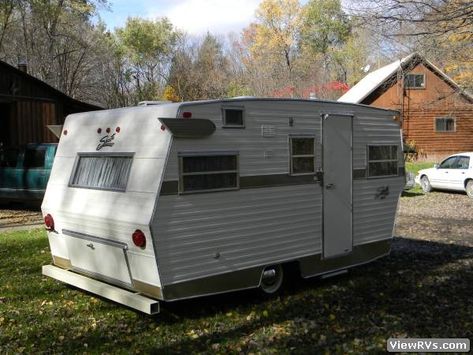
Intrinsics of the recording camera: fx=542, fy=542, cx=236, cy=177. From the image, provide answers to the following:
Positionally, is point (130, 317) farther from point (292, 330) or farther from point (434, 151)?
point (434, 151)

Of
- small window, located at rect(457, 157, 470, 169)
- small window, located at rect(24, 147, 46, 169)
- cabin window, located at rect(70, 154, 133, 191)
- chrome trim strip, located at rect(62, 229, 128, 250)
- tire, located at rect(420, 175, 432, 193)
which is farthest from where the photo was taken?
tire, located at rect(420, 175, 432, 193)

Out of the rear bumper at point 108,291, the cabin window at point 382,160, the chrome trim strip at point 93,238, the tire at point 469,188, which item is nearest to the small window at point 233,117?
the chrome trim strip at point 93,238

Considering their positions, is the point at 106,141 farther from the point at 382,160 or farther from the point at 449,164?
the point at 449,164

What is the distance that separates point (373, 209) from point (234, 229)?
2524mm

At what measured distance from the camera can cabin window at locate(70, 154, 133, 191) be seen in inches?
225

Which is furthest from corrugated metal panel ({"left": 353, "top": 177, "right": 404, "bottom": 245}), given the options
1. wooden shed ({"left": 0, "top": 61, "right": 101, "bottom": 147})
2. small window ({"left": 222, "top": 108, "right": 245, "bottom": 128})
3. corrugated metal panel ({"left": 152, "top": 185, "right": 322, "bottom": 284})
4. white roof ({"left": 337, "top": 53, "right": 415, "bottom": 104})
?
white roof ({"left": 337, "top": 53, "right": 415, "bottom": 104})

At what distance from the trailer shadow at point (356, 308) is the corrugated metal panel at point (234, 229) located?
1.92 ft

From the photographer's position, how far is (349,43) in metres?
54.8

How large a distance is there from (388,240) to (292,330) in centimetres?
297

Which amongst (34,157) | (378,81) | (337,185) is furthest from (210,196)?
(378,81)

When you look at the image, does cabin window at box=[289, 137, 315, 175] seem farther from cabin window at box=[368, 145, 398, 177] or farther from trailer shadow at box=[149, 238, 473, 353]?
trailer shadow at box=[149, 238, 473, 353]

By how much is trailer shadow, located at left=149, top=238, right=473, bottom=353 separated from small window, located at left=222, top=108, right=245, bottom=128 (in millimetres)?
2042

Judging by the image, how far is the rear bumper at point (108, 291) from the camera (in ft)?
16.9

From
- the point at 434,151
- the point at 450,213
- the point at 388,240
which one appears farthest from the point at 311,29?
the point at 388,240
